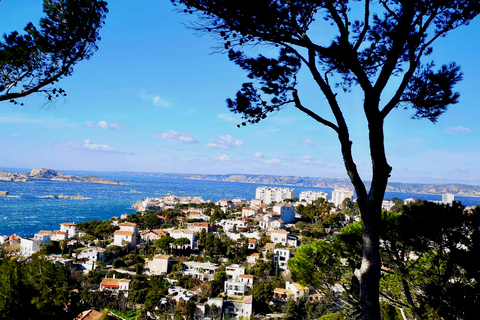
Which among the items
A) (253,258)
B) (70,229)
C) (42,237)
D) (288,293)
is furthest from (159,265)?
(70,229)

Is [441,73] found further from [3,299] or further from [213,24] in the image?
[3,299]

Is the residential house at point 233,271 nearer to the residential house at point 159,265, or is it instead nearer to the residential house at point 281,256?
the residential house at point 281,256

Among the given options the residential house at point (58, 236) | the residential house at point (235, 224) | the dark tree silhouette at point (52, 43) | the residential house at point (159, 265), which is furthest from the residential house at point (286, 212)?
the dark tree silhouette at point (52, 43)

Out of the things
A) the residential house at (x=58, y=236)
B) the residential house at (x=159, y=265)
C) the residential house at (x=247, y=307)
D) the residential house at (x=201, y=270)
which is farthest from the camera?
the residential house at (x=58, y=236)

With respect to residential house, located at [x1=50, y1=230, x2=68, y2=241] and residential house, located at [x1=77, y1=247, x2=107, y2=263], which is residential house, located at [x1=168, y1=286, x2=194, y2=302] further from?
residential house, located at [x1=50, y1=230, x2=68, y2=241]

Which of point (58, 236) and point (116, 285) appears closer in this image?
point (116, 285)

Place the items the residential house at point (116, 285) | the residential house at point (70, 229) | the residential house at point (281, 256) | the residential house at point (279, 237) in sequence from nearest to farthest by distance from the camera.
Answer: the residential house at point (116, 285)
the residential house at point (281, 256)
the residential house at point (279, 237)
the residential house at point (70, 229)

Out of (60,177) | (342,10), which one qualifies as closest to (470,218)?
(342,10)

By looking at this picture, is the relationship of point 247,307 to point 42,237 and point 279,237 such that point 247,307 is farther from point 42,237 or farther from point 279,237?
point 42,237

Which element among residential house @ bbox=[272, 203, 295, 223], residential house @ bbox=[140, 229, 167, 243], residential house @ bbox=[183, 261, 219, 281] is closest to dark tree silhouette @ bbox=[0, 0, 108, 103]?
residential house @ bbox=[183, 261, 219, 281]
